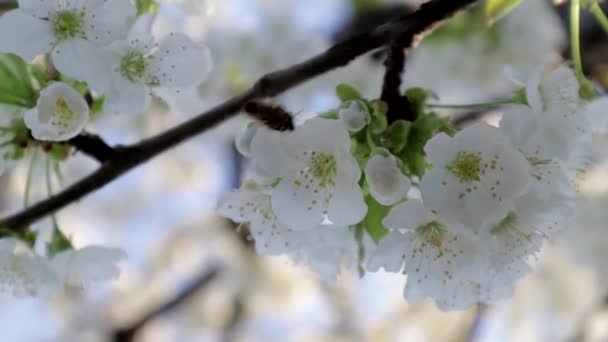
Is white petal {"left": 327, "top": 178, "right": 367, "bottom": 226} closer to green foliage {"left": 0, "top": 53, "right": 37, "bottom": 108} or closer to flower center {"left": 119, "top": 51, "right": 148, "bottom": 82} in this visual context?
flower center {"left": 119, "top": 51, "right": 148, "bottom": 82}

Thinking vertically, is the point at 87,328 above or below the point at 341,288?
below

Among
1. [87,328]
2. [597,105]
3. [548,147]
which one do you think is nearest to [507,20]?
[597,105]

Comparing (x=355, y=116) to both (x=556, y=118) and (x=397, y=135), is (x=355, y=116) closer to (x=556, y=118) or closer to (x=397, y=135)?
(x=397, y=135)

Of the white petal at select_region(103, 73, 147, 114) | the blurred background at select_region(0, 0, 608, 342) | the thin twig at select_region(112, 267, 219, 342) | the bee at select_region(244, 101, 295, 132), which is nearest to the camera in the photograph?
the bee at select_region(244, 101, 295, 132)

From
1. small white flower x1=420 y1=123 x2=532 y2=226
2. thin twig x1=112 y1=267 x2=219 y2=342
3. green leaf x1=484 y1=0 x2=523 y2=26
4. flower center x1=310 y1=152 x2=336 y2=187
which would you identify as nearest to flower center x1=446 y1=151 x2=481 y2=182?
small white flower x1=420 y1=123 x2=532 y2=226

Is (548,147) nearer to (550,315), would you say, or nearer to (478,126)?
(478,126)

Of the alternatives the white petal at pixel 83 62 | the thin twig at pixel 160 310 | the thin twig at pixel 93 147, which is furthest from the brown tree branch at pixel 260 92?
the thin twig at pixel 160 310
